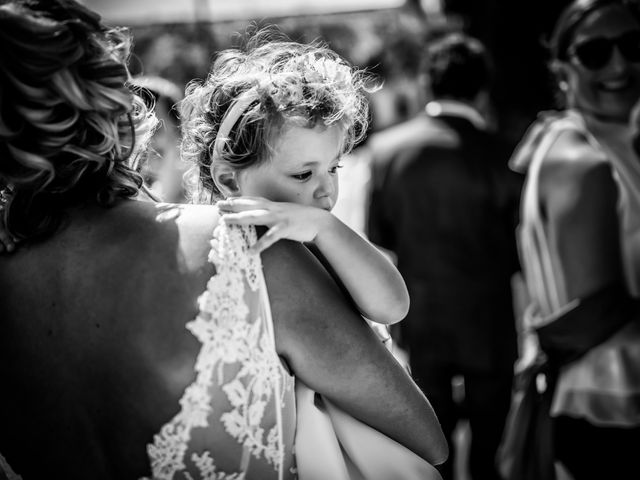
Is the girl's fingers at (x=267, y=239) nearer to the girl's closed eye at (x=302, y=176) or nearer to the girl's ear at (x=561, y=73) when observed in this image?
the girl's closed eye at (x=302, y=176)

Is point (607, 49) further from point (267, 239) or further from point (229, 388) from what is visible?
point (229, 388)

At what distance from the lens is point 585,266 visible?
2.63 m

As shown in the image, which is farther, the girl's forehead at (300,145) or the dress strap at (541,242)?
the dress strap at (541,242)

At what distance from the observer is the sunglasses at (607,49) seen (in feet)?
9.45

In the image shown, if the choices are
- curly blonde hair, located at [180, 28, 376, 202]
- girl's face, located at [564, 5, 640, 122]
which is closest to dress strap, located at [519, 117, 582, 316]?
Result: girl's face, located at [564, 5, 640, 122]

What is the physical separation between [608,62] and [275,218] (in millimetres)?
2033

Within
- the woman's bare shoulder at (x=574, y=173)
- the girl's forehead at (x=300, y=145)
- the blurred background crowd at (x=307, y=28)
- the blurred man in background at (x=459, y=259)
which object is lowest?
the blurred man in background at (x=459, y=259)

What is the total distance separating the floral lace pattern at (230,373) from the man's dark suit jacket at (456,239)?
257cm

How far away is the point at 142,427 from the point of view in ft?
4.44

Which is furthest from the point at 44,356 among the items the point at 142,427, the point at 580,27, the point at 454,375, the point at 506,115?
the point at 506,115

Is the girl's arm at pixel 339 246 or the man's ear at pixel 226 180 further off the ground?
the man's ear at pixel 226 180

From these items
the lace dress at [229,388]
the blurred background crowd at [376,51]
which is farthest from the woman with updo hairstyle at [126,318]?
the blurred background crowd at [376,51]

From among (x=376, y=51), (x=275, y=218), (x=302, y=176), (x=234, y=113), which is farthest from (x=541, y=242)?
(x=376, y=51)

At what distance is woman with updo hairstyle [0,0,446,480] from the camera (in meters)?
1.33
